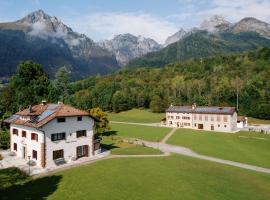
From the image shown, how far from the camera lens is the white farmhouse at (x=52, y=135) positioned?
Answer: 134 feet

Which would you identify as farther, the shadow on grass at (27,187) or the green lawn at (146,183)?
the green lawn at (146,183)

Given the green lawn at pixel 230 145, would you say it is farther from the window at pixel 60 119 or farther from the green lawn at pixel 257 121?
the green lawn at pixel 257 121

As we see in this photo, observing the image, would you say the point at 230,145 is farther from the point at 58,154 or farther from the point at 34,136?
the point at 34,136

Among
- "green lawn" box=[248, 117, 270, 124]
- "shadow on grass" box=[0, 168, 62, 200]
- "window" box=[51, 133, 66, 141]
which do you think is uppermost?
"window" box=[51, 133, 66, 141]

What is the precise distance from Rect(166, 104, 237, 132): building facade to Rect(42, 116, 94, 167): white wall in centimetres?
5552

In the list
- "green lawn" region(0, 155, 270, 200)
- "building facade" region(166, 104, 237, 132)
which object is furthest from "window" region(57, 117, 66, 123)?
"building facade" region(166, 104, 237, 132)

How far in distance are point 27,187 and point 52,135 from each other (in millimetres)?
11749

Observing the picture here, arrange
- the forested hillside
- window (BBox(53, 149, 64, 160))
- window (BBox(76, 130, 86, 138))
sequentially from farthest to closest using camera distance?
the forested hillside → window (BBox(76, 130, 86, 138)) → window (BBox(53, 149, 64, 160))

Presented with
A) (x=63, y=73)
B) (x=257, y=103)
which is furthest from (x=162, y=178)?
(x=257, y=103)

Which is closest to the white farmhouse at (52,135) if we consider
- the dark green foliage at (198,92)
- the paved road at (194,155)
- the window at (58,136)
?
the window at (58,136)

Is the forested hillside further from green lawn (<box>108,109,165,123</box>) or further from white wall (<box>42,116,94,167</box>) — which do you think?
white wall (<box>42,116,94,167</box>)

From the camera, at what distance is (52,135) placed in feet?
137

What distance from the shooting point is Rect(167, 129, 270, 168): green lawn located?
51.2 meters

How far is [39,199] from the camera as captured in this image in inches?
1064
